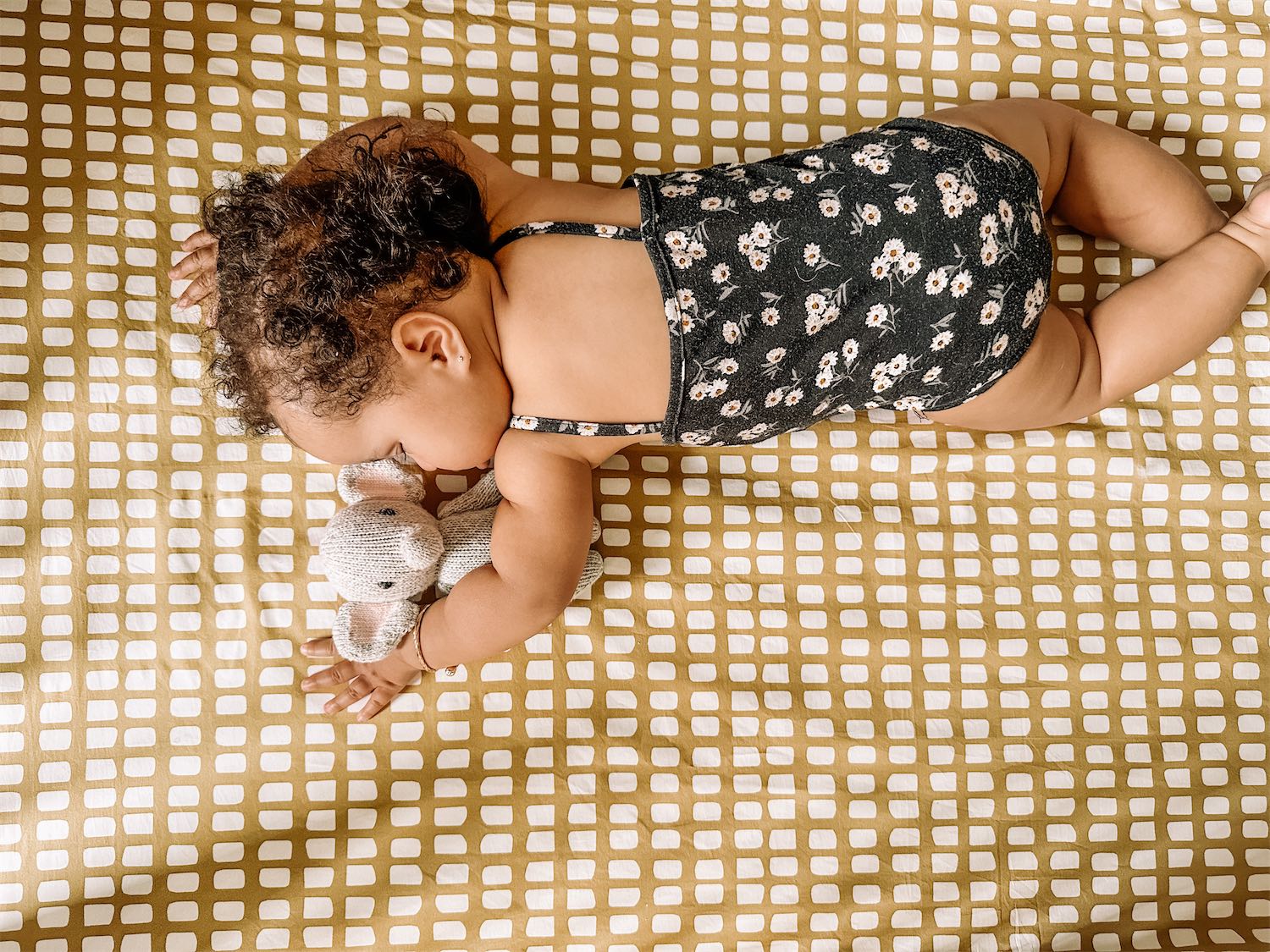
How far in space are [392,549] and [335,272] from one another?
0.35 metres

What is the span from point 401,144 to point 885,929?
3.67 ft

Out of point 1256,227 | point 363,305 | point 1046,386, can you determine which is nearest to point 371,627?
point 363,305

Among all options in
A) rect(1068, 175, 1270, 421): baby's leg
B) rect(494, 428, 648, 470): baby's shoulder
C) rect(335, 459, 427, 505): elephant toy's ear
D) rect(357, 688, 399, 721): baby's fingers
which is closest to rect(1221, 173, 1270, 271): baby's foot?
rect(1068, 175, 1270, 421): baby's leg

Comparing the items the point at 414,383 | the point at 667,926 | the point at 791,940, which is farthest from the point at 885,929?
the point at 414,383

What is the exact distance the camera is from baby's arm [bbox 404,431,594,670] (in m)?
0.99

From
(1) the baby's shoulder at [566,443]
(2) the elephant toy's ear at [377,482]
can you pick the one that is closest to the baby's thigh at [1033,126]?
(1) the baby's shoulder at [566,443]

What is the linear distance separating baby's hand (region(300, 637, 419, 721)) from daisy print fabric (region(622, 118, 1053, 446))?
18.2 inches

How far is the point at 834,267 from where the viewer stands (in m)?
0.93

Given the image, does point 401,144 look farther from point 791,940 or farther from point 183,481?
point 791,940

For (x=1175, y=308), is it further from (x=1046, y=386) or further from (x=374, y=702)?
(x=374, y=702)

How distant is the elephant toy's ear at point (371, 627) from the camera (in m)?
1.05

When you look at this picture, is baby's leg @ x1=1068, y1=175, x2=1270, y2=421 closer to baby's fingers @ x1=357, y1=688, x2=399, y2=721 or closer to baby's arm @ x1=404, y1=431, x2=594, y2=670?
baby's arm @ x1=404, y1=431, x2=594, y2=670

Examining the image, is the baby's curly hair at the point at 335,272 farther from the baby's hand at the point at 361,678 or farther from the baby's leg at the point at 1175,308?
the baby's leg at the point at 1175,308

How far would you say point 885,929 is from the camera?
114 cm
